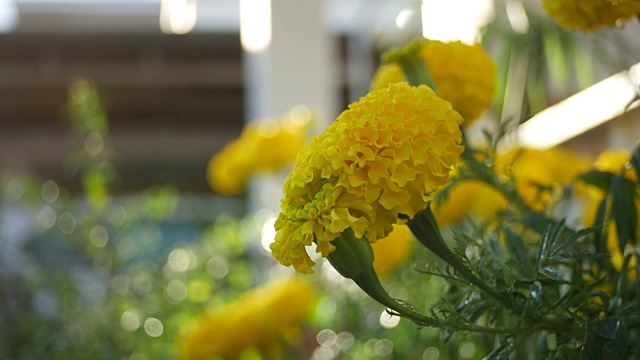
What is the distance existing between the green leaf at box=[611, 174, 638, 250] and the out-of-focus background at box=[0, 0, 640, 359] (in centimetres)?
6

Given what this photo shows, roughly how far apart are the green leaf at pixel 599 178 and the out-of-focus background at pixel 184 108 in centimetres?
5

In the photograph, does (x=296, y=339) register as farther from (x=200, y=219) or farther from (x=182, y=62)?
(x=182, y=62)

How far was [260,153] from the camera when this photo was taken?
5.74ft

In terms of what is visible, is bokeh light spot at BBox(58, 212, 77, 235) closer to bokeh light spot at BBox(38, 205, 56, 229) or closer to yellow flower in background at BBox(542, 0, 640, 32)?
bokeh light spot at BBox(38, 205, 56, 229)

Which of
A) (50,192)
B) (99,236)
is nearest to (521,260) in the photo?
(99,236)

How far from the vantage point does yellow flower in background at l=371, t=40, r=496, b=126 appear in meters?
0.69

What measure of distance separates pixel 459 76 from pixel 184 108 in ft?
21.9

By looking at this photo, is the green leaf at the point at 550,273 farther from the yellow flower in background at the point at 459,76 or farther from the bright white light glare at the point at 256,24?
the bright white light glare at the point at 256,24

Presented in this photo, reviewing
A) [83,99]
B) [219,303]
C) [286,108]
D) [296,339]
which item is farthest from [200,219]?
[296,339]

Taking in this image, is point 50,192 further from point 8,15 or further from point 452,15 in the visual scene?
point 8,15

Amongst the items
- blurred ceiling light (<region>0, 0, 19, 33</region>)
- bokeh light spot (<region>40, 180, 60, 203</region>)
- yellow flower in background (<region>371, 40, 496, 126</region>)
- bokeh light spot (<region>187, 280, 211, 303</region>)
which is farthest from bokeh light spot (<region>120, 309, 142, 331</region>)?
blurred ceiling light (<region>0, 0, 19, 33</region>)

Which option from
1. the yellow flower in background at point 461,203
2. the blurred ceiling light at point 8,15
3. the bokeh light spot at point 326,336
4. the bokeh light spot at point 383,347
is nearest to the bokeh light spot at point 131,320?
the bokeh light spot at point 326,336

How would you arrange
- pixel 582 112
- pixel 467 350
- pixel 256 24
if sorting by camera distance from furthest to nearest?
pixel 256 24 → pixel 582 112 → pixel 467 350

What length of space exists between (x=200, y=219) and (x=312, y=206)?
3475 millimetres
